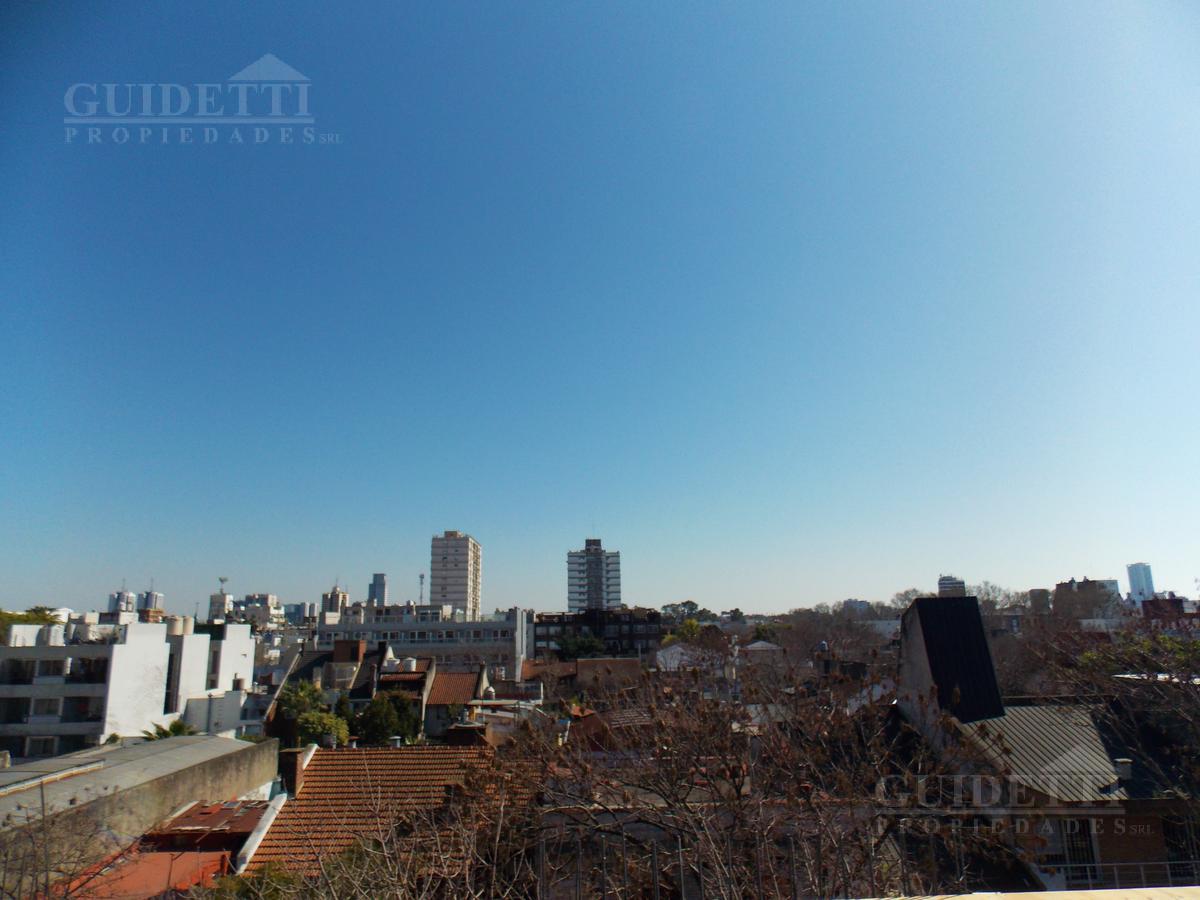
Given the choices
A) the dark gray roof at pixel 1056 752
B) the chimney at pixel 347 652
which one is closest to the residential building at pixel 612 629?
the chimney at pixel 347 652

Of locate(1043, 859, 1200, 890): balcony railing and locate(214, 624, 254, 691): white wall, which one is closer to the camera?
locate(1043, 859, 1200, 890): balcony railing

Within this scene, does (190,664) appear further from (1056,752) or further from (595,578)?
(595,578)

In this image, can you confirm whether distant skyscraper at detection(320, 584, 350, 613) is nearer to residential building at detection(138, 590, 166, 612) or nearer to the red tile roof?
residential building at detection(138, 590, 166, 612)

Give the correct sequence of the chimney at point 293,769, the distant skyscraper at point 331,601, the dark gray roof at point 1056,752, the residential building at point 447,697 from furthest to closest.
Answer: the distant skyscraper at point 331,601, the residential building at point 447,697, the chimney at point 293,769, the dark gray roof at point 1056,752

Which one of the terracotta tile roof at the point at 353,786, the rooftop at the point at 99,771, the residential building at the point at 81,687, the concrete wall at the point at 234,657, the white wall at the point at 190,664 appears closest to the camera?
the terracotta tile roof at the point at 353,786

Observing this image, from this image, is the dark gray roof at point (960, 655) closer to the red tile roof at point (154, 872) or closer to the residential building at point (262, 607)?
the red tile roof at point (154, 872)

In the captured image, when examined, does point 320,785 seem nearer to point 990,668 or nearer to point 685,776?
point 685,776

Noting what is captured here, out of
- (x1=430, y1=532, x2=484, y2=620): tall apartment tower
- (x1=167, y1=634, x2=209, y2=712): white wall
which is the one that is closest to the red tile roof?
(x1=167, y1=634, x2=209, y2=712): white wall
